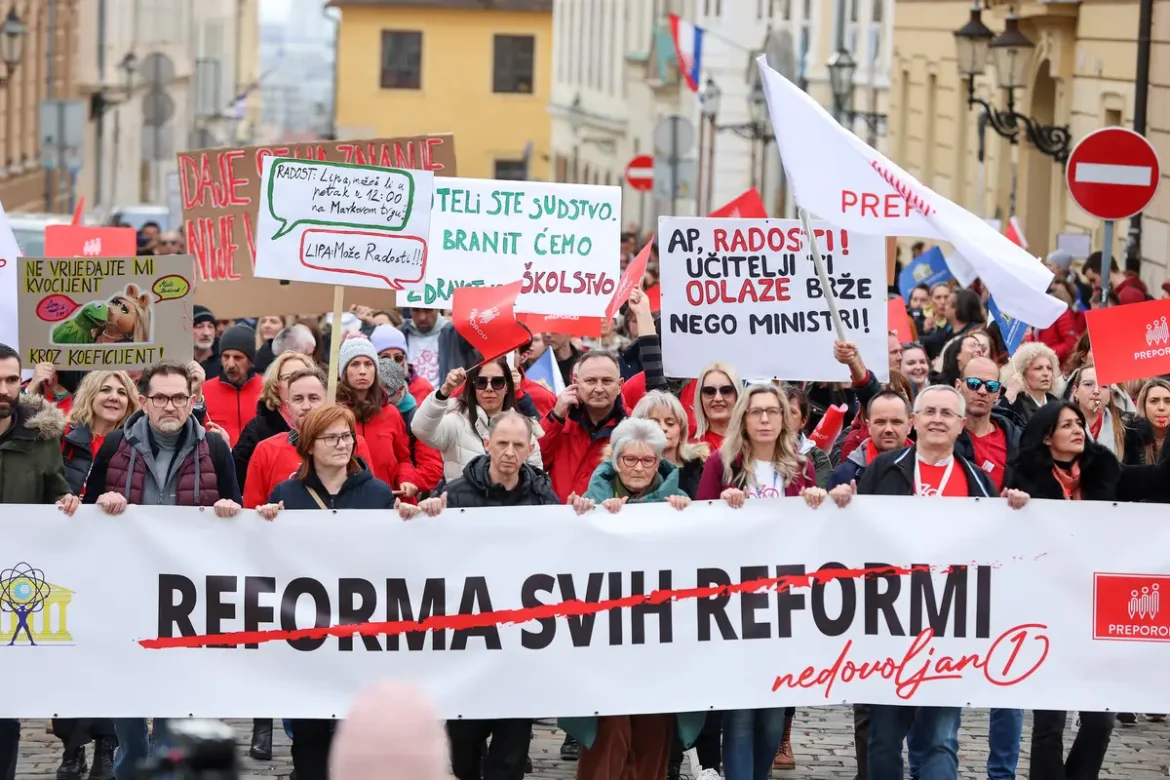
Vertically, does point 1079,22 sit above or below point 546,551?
above

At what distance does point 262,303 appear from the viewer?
452 inches

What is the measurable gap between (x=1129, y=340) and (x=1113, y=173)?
3.59 meters

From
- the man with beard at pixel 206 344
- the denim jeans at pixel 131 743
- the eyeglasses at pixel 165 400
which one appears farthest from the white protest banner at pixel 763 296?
the denim jeans at pixel 131 743

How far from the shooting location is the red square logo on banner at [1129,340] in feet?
31.6

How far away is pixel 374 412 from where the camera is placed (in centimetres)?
963

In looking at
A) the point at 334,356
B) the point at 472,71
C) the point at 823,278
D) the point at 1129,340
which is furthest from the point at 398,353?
the point at 472,71

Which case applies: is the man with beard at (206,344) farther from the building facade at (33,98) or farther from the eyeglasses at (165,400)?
the building facade at (33,98)

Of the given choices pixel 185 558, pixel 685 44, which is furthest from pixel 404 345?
pixel 685 44

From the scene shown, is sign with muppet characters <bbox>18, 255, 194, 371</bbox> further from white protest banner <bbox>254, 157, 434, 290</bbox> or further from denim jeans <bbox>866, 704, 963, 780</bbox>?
denim jeans <bbox>866, 704, 963, 780</bbox>

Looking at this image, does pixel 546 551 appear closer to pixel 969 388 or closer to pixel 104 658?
pixel 104 658

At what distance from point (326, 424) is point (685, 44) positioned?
32311 mm

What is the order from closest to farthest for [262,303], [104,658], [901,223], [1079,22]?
[104,658]
[901,223]
[262,303]
[1079,22]

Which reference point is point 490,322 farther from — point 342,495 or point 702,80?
point 702,80

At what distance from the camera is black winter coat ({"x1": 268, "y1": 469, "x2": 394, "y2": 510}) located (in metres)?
7.71
